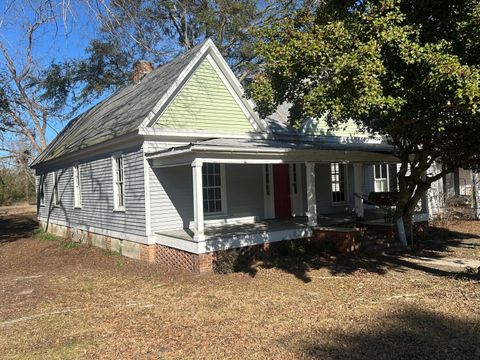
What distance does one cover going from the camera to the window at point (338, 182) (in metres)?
17.1

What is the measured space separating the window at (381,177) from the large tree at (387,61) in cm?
1013

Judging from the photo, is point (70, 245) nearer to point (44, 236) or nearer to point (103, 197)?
point (103, 197)

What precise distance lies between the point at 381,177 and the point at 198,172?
11.4 metres

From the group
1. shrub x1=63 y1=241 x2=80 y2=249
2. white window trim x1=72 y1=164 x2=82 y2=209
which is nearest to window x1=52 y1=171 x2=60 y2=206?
white window trim x1=72 y1=164 x2=82 y2=209

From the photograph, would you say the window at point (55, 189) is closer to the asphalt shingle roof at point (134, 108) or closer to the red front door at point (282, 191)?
the asphalt shingle roof at point (134, 108)

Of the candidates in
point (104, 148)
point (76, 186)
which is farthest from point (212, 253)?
point (76, 186)

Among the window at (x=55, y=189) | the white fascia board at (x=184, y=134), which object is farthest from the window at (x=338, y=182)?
the window at (x=55, y=189)

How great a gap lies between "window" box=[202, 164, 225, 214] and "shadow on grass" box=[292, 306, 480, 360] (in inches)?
300

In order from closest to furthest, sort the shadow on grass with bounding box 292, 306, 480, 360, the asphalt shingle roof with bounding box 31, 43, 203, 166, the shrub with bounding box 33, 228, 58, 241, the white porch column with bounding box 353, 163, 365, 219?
the shadow on grass with bounding box 292, 306, 480, 360, the asphalt shingle roof with bounding box 31, 43, 203, 166, the white porch column with bounding box 353, 163, 365, 219, the shrub with bounding box 33, 228, 58, 241

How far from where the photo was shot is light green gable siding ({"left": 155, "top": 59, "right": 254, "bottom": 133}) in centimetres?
1241

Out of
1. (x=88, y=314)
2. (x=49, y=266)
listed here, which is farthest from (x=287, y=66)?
(x=49, y=266)

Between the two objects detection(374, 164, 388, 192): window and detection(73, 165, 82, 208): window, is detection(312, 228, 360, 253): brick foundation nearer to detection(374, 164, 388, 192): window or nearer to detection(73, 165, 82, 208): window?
detection(374, 164, 388, 192): window

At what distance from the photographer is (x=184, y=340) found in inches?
232

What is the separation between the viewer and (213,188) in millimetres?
13414
